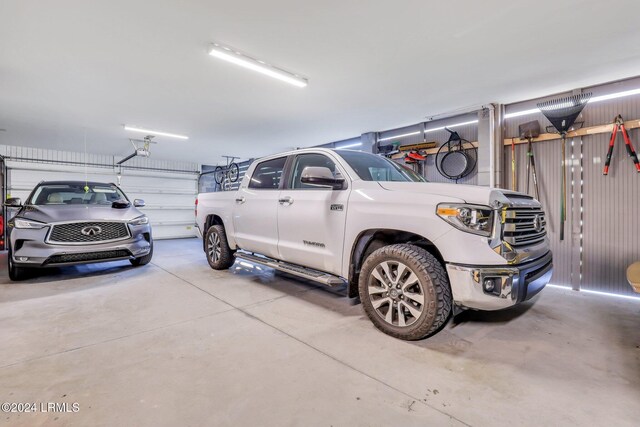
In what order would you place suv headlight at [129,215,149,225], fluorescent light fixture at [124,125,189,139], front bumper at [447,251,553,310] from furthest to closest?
fluorescent light fixture at [124,125,189,139], suv headlight at [129,215,149,225], front bumper at [447,251,553,310]

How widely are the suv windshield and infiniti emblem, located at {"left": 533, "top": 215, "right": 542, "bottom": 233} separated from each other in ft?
20.0

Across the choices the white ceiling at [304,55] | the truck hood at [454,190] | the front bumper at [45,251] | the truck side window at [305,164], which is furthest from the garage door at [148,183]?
the truck hood at [454,190]

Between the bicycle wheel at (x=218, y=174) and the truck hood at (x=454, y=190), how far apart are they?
937 centimetres

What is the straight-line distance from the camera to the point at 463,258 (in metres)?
2.04

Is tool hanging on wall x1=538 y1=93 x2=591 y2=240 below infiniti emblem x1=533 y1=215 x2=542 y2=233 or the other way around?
the other way around

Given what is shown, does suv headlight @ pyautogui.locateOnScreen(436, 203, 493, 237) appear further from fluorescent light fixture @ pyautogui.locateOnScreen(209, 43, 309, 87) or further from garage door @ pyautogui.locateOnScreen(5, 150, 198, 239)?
garage door @ pyautogui.locateOnScreen(5, 150, 198, 239)

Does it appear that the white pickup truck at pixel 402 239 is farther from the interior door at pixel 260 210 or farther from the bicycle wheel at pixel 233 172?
the bicycle wheel at pixel 233 172

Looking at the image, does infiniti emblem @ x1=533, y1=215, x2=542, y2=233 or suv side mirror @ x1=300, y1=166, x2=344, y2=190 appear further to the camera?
suv side mirror @ x1=300, y1=166, x2=344, y2=190

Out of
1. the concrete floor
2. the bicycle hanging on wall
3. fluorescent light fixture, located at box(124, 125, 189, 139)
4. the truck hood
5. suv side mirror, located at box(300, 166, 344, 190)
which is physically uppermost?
fluorescent light fixture, located at box(124, 125, 189, 139)

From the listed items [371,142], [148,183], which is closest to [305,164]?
[371,142]

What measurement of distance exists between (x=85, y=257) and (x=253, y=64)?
3.57 metres

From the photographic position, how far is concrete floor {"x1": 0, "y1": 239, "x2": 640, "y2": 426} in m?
1.51

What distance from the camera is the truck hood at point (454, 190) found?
2104 millimetres

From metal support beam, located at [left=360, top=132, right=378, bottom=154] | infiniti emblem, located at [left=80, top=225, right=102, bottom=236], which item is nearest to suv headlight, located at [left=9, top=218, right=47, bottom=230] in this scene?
infiniti emblem, located at [left=80, top=225, right=102, bottom=236]
